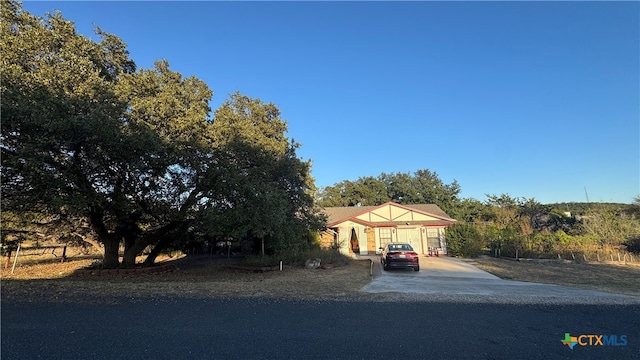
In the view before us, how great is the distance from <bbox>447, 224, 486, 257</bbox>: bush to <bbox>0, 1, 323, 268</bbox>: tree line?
12409 mm

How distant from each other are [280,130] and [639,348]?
49.8 feet

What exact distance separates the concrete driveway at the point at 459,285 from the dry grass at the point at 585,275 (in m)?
0.95

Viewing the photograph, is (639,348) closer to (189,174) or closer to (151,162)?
(151,162)

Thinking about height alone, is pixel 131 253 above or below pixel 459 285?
above

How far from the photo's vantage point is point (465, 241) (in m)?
23.9

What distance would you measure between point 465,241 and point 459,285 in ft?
43.2

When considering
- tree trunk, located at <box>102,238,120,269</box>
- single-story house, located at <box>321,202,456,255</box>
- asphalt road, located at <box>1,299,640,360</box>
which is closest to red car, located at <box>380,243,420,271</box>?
single-story house, located at <box>321,202,456,255</box>

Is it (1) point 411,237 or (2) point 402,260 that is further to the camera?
(1) point 411,237

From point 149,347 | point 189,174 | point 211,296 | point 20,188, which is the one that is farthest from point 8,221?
point 149,347

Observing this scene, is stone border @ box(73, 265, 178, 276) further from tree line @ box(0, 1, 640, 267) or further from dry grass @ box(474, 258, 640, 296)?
dry grass @ box(474, 258, 640, 296)

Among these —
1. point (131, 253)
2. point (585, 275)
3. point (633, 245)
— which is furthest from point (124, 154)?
point (633, 245)

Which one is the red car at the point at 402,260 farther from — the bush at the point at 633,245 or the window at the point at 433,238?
the bush at the point at 633,245

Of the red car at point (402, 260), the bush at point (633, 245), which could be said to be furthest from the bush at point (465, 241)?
the red car at point (402, 260)

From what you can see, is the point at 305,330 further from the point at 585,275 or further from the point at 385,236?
the point at 385,236
